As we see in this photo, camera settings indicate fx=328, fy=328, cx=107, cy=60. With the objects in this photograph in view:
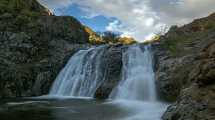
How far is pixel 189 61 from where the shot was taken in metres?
25.9

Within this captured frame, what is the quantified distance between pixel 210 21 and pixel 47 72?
20.0 meters

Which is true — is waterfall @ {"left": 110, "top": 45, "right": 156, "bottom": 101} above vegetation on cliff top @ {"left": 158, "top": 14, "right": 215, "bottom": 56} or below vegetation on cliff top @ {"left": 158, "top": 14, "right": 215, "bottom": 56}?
below

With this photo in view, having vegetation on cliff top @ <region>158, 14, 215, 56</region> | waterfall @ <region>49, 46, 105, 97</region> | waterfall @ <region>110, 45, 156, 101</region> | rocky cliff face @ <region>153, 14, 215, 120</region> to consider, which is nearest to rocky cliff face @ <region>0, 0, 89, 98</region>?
waterfall @ <region>49, 46, 105, 97</region>

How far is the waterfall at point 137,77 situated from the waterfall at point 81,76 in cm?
308

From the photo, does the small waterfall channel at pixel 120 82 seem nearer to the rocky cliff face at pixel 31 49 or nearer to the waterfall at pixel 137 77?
the waterfall at pixel 137 77

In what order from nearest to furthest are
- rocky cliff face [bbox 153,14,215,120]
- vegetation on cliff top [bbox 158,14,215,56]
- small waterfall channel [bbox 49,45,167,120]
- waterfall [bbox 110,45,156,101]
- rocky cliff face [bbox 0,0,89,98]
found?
rocky cliff face [bbox 153,14,215,120]
small waterfall channel [bbox 49,45,167,120]
waterfall [bbox 110,45,156,101]
vegetation on cliff top [bbox 158,14,215,56]
rocky cliff face [bbox 0,0,89,98]

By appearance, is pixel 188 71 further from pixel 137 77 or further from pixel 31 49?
→ pixel 31 49

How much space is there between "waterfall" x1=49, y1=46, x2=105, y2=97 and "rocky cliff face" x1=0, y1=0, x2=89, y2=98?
54.2 inches

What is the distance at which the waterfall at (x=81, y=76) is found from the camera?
33469 mm

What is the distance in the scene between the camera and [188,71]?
23.7m

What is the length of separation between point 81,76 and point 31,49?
8383 mm

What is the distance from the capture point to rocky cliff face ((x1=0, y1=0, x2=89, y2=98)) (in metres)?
36.4

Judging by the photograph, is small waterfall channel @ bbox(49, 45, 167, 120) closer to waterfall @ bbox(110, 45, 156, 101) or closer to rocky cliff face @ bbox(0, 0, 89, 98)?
waterfall @ bbox(110, 45, 156, 101)

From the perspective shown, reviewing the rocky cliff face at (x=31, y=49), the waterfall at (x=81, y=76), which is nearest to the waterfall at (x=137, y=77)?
the waterfall at (x=81, y=76)
